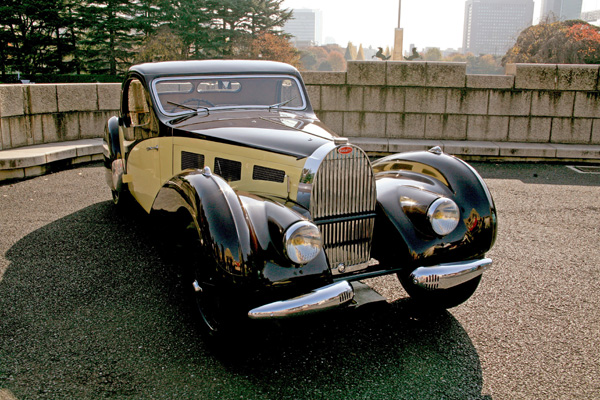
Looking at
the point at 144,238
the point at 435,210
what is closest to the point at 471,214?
the point at 435,210

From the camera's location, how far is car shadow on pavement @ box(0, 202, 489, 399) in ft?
9.29

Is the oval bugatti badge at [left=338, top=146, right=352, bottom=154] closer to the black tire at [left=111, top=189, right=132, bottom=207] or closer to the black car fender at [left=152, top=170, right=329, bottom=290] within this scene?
the black car fender at [left=152, top=170, right=329, bottom=290]

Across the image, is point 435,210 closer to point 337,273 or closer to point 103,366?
point 337,273

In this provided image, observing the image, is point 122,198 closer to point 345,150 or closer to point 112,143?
point 112,143

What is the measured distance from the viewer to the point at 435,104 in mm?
10484

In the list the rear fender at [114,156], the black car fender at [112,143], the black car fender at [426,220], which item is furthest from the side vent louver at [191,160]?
the black car fender at [112,143]

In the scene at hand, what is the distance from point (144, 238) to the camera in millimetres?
5336

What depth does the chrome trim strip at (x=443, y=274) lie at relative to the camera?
10.4 feet

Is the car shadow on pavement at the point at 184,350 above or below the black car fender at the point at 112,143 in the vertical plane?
below

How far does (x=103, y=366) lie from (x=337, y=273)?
1.53m

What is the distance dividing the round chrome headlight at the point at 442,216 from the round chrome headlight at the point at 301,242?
2.94 feet

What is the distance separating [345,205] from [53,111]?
796 cm

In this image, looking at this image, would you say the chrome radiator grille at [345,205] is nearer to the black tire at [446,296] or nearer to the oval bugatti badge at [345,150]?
the oval bugatti badge at [345,150]

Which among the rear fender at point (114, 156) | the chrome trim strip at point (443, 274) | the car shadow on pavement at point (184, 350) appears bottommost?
the car shadow on pavement at point (184, 350)
